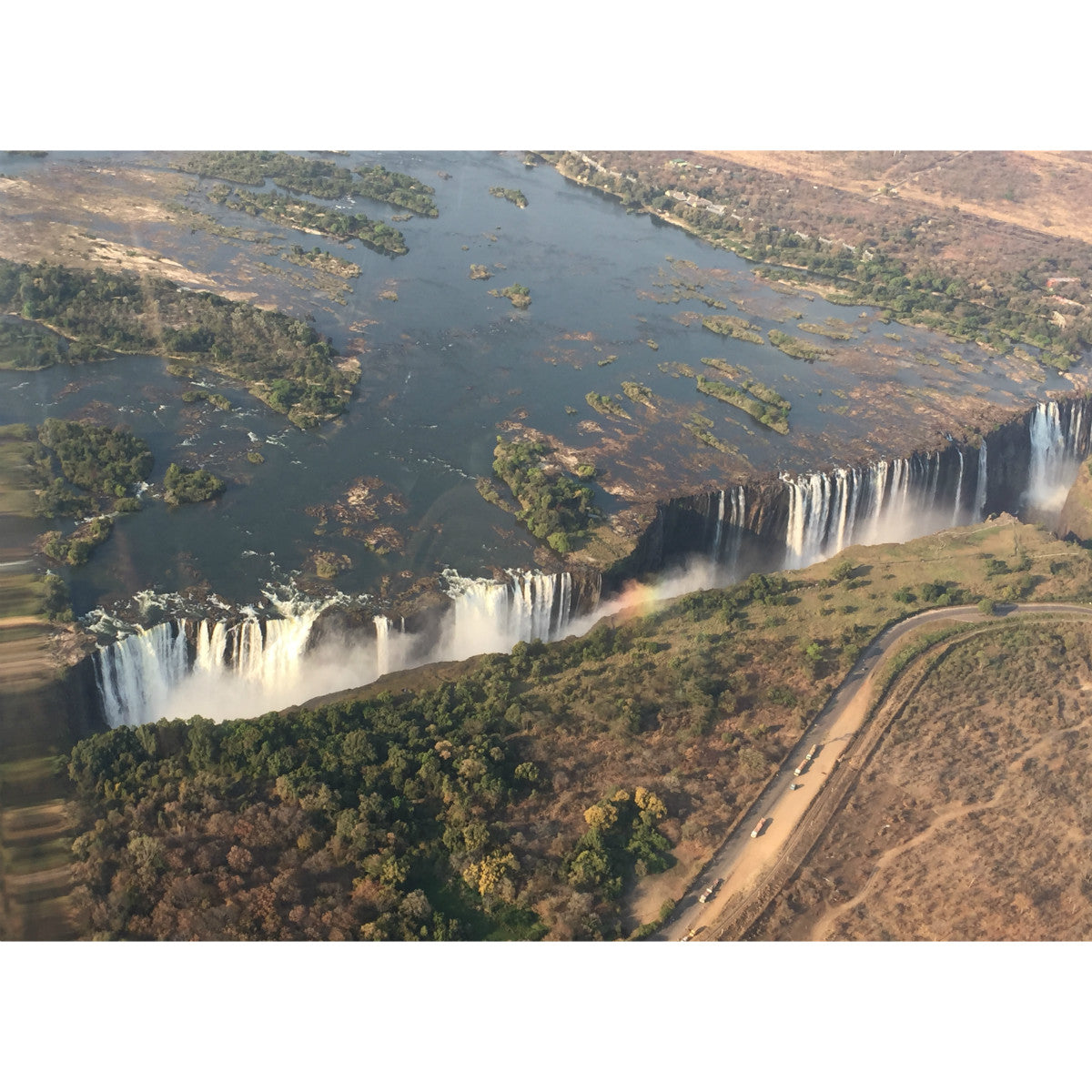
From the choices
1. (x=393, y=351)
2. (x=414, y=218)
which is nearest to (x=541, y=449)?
(x=393, y=351)

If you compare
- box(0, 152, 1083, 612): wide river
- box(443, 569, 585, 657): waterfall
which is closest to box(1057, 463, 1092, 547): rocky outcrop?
box(0, 152, 1083, 612): wide river

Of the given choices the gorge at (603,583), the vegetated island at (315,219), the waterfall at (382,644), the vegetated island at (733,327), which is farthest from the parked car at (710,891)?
the vegetated island at (315,219)

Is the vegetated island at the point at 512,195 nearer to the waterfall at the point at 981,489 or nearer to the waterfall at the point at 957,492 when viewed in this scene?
the waterfall at the point at 957,492

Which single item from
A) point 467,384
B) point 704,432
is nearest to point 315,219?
point 467,384

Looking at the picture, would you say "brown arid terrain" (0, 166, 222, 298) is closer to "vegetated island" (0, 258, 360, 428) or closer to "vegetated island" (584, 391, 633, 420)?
"vegetated island" (0, 258, 360, 428)

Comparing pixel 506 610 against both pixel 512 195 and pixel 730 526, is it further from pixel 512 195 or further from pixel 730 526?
pixel 512 195
